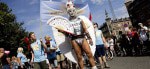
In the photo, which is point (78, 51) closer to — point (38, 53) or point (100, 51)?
point (38, 53)

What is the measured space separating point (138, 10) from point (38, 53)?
281 feet

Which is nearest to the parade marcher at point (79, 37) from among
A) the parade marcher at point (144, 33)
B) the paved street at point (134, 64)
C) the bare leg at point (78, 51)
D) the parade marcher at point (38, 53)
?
the bare leg at point (78, 51)

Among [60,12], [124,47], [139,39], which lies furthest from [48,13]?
[124,47]

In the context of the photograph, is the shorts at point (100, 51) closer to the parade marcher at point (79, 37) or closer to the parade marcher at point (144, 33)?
the parade marcher at point (144, 33)

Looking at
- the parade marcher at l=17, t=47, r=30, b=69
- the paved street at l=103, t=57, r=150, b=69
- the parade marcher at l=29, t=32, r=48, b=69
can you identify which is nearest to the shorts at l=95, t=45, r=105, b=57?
the paved street at l=103, t=57, r=150, b=69

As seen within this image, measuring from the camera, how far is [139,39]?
53.2 feet

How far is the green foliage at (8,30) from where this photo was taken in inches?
1517

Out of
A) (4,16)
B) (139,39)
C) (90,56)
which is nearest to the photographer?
(90,56)

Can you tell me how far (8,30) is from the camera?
4006cm

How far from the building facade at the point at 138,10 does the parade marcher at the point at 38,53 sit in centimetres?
7382

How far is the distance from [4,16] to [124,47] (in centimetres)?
2336

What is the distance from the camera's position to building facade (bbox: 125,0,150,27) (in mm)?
84188

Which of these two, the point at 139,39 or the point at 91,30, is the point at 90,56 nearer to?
the point at 91,30

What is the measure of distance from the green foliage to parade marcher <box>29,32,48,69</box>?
2882cm
